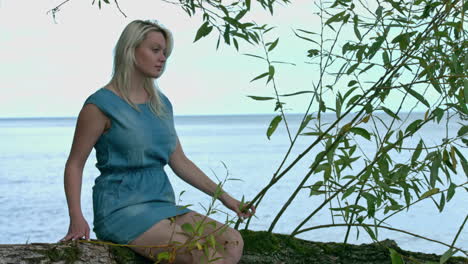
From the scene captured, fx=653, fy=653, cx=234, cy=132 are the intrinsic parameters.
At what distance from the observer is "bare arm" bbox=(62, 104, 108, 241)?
2.07 m

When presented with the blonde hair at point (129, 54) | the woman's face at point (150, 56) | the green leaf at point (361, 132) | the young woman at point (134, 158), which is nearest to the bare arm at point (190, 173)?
the young woman at point (134, 158)

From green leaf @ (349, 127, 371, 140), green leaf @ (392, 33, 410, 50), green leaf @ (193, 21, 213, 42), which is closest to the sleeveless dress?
green leaf @ (193, 21, 213, 42)

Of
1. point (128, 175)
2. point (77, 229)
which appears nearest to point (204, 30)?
point (128, 175)

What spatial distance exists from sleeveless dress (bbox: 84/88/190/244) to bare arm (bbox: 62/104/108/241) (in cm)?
3

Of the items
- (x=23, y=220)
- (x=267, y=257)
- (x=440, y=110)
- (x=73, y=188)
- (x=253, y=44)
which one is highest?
(x=253, y=44)

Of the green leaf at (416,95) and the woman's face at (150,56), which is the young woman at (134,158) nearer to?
the woman's face at (150,56)

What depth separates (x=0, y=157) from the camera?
15.9 metres

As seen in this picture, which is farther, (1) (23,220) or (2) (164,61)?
(1) (23,220)

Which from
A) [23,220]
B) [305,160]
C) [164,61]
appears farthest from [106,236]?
[305,160]

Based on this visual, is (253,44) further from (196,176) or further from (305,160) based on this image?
(305,160)

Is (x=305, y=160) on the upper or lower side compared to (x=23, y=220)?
upper

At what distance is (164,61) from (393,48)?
78 cm

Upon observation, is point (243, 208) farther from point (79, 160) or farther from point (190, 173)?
point (79, 160)

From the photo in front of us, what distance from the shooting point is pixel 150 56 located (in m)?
2.22
